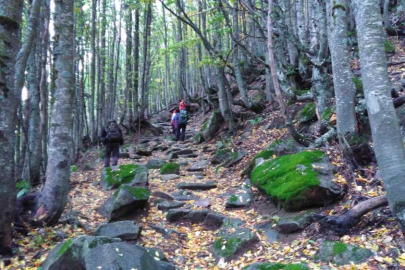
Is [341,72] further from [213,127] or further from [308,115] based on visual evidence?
[213,127]

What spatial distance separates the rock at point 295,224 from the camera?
211 inches

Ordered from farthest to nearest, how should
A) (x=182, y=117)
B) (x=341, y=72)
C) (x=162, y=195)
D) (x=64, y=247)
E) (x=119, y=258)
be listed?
(x=182, y=117), (x=162, y=195), (x=341, y=72), (x=64, y=247), (x=119, y=258)

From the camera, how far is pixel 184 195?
851cm

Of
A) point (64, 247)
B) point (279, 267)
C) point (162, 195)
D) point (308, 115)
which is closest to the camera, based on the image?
point (279, 267)

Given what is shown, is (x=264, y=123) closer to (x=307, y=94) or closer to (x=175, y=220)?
(x=307, y=94)

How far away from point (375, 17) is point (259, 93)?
491 inches

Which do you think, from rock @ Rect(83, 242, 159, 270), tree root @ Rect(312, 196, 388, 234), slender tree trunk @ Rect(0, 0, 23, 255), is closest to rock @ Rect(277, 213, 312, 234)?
tree root @ Rect(312, 196, 388, 234)

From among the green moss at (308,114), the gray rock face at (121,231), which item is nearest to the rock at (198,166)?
the green moss at (308,114)

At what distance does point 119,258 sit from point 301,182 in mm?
3393

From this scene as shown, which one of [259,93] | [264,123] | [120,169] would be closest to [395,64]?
[264,123]

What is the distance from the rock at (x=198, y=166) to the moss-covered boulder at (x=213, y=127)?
3031 mm

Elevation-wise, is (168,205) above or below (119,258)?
above

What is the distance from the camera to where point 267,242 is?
17.7 ft

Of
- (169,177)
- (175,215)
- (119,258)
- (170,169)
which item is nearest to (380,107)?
(119,258)
